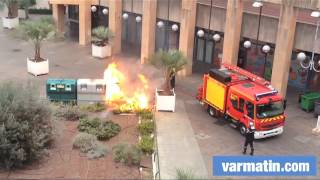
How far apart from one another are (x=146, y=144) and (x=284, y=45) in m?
9.93

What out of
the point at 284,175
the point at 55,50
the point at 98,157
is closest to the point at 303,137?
the point at 284,175

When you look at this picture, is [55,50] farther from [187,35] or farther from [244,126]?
[244,126]

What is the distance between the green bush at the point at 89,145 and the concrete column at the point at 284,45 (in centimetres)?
1122

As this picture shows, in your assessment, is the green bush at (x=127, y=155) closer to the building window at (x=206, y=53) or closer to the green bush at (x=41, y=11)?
the building window at (x=206, y=53)

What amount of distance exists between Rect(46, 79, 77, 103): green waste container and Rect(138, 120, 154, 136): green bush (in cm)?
455

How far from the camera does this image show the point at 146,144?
21.9 m

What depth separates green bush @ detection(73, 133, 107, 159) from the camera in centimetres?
2083

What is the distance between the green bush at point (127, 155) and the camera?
20.2m

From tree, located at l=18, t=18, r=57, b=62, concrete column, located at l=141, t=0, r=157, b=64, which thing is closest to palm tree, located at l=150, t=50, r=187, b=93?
concrete column, located at l=141, t=0, r=157, b=64

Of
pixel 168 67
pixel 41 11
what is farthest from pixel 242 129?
pixel 41 11

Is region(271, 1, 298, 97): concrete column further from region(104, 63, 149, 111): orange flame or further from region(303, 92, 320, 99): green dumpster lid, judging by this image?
region(104, 63, 149, 111): orange flame

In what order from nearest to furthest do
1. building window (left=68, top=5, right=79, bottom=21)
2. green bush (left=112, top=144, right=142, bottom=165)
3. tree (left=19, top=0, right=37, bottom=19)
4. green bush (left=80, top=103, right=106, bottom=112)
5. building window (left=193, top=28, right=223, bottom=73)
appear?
1. green bush (left=112, top=144, right=142, bottom=165)
2. green bush (left=80, top=103, right=106, bottom=112)
3. building window (left=193, top=28, right=223, bottom=73)
4. building window (left=68, top=5, right=79, bottom=21)
5. tree (left=19, top=0, right=37, bottom=19)

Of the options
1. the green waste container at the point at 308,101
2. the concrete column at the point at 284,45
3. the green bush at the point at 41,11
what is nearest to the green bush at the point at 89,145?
the concrete column at the point at 284,45

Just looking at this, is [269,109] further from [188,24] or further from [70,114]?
[188,24]
